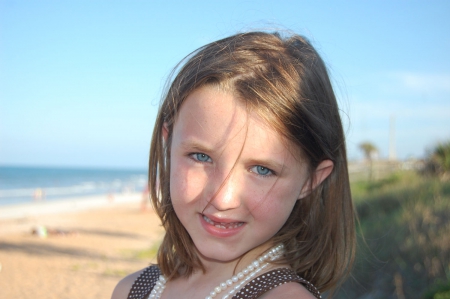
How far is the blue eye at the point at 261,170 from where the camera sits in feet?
4.62

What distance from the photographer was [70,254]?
12406 mm

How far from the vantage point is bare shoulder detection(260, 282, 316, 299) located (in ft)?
4.57

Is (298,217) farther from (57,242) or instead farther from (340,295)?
(57,242)

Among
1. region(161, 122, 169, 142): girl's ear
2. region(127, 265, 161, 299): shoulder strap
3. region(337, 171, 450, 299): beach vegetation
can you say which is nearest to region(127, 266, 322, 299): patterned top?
region(127, 265, 161, 299): shoulder strap

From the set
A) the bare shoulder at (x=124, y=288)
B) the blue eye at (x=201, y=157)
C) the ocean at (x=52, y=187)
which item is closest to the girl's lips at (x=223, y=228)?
the blue eye at (x=201, y=157)

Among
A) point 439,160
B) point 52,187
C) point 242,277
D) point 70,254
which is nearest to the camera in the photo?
point 242,277

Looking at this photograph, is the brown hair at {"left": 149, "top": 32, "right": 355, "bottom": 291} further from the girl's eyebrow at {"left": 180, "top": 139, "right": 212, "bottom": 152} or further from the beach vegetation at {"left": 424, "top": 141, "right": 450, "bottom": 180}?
the beach vegetation at {"left": 424, "top": 141, "right": 450, "bottom": 180}

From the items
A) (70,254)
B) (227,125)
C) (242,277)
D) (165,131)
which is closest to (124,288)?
(242,277)

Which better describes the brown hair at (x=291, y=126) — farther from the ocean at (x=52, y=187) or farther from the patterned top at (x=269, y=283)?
the ocean at (x=52, y=187)

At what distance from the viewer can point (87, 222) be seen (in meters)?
20.0

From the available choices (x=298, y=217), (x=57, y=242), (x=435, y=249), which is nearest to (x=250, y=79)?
(x=298, y=217)

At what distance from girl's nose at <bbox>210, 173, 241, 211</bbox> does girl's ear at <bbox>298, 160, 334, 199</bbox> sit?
349 mm

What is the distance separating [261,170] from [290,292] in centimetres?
41

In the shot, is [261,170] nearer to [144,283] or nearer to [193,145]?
[193,145]
